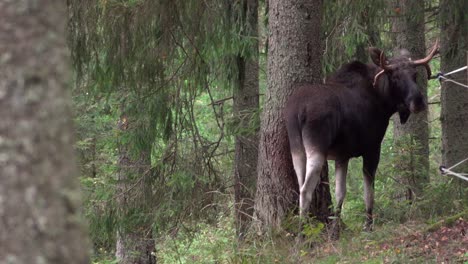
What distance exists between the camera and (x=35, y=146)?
2.99 m

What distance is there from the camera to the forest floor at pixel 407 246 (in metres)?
7.49

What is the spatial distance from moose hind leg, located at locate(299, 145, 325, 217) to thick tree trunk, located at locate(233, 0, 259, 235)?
8.94 feet

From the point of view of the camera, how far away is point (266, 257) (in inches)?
311

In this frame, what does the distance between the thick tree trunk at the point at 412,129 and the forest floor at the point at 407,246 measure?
2.01m

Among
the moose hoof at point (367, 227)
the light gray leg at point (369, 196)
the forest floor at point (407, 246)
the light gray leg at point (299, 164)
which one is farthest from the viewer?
the light gray leg at point (369, 196)

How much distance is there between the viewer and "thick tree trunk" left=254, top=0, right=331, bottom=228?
31.0 ft

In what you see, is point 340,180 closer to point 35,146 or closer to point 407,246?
point 407,246

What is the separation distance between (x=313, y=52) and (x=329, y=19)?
2.70 meters

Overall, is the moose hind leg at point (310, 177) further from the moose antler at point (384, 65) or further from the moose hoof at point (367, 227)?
the moose antler at point (384, 65)

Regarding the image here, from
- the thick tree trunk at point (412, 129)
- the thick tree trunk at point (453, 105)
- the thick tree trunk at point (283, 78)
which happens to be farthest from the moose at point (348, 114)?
the thick tree trunk at point (453, 105)

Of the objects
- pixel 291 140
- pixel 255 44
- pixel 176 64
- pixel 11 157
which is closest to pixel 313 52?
pixel 291 140

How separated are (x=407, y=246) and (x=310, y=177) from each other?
1.53 meters

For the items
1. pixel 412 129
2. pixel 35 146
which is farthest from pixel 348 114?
pixel 35 146

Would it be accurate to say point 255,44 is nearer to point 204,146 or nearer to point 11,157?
point 204,146
